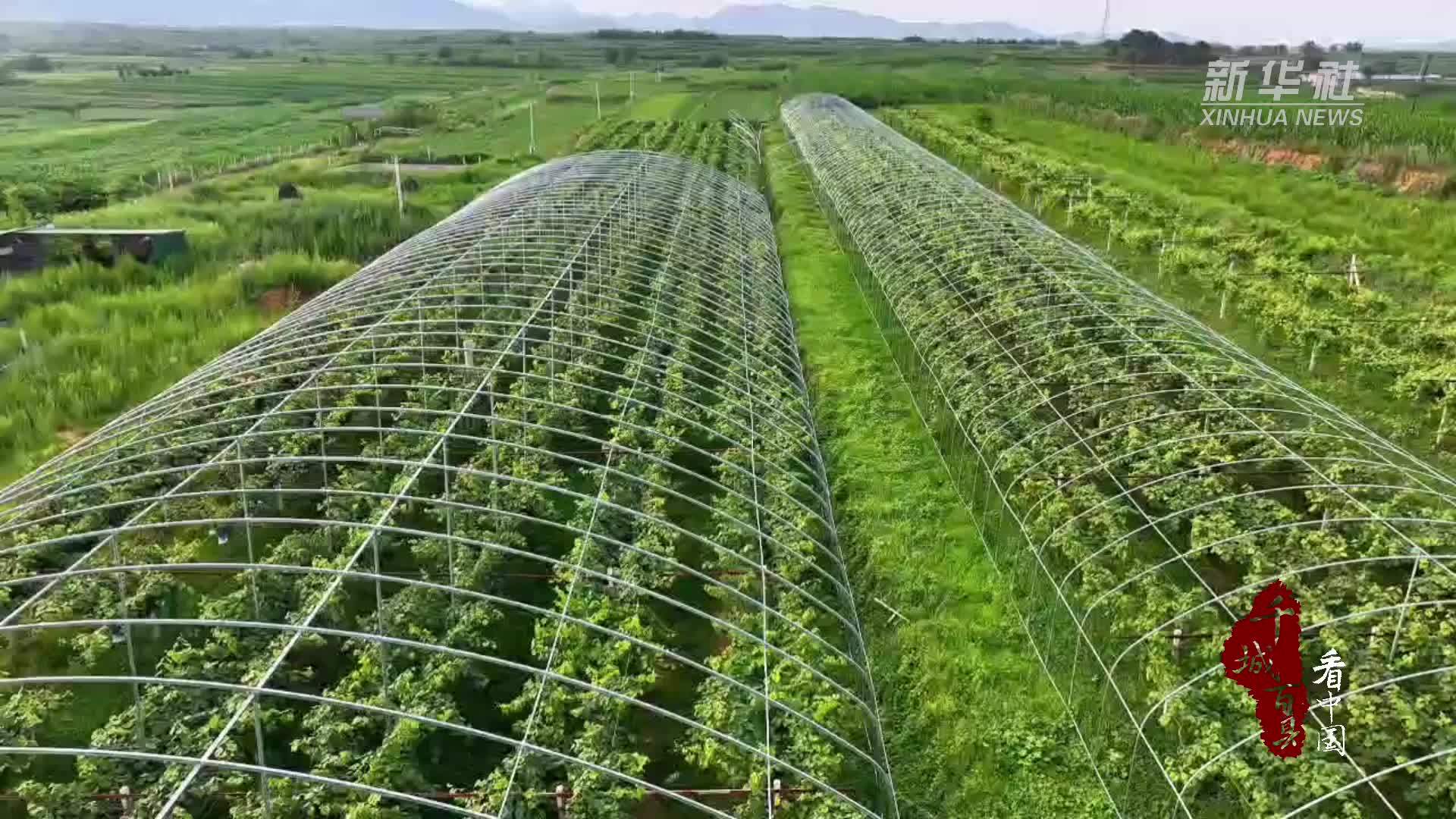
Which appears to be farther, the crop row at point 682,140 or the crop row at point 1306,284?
the crop row at point 682,140

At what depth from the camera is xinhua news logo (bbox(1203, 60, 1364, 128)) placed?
3569 cm

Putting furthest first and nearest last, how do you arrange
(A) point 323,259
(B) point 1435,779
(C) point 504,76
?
1. (C) point 504,76
2. (A) point 323,259
3. (B) point 1435,779

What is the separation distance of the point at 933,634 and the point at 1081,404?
4.82 metres

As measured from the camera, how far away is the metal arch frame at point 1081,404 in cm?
867

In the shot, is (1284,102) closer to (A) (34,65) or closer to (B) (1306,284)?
(B) (1306,284)

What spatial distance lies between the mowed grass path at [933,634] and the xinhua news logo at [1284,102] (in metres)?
29.7

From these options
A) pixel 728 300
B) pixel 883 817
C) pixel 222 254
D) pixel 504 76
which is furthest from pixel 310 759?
pixel 504 76

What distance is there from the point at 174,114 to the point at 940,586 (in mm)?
64802

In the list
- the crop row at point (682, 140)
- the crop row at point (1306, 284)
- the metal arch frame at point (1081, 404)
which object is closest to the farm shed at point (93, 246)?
the crop row at point (682, 140)

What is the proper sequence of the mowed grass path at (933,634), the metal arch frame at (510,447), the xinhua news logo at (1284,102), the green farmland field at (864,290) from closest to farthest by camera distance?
the metal arch frame at (510,447), the mowed grass path at (933,634), the green farmland field at (864,290), the xinhua news logo at (1284,102)

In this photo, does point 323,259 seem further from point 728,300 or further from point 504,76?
point 504,76

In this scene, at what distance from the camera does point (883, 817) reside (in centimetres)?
716

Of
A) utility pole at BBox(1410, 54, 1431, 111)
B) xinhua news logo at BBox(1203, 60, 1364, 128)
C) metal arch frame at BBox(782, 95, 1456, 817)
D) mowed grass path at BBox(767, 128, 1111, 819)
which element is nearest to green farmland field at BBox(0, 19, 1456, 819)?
mowed grass path at BBox(767, 128, 1111, 819)

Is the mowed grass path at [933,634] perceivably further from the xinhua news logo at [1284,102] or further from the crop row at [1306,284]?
the xinhua news logo at [1284,102]
